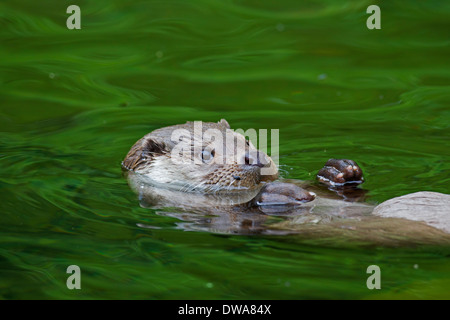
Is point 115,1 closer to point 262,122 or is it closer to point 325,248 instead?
point 262,122

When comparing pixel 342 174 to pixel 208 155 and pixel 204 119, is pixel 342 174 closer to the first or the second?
pixel 208 155

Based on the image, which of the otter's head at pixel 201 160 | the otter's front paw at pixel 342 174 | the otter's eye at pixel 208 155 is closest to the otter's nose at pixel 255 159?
the otter's head at pixel 201 160

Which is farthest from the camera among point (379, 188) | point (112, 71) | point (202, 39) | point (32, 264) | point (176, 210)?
point (202, 39)

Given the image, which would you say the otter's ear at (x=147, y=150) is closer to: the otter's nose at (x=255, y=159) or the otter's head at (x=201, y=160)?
the otter's head at (x=201, y=160)

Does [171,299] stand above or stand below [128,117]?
below

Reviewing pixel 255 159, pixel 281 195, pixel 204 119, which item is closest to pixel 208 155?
pixel 255 159

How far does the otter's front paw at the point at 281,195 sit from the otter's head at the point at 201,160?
0.50 metres

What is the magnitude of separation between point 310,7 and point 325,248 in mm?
6468

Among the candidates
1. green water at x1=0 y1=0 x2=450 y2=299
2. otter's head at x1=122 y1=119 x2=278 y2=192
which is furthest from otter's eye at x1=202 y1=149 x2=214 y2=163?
green water at x1=0 y1=0 x2=450 y2=299

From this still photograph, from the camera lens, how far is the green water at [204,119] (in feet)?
15.6

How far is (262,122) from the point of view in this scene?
27.9ft

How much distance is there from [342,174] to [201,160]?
117 cm

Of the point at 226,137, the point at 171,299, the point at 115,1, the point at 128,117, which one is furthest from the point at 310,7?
the point at 171,299

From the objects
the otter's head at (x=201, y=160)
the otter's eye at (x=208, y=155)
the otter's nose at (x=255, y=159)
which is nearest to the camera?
the otter's nose at (x=255, y=159)
